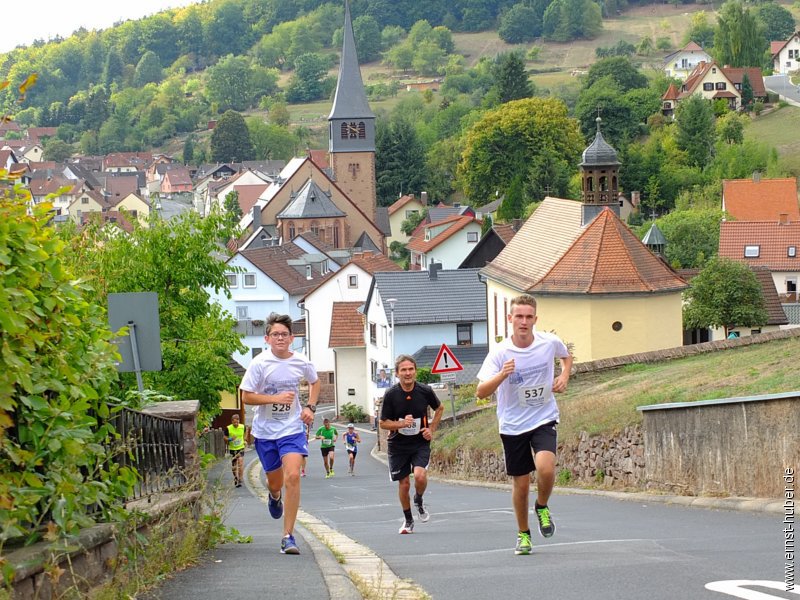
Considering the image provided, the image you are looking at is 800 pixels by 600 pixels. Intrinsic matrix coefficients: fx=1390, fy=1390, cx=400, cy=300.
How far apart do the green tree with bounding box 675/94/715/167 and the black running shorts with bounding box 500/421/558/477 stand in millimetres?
101090

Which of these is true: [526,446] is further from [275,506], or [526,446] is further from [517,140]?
[517,140]

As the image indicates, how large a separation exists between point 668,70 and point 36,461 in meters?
195

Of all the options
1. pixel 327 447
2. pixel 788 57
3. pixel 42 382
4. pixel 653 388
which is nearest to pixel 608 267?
pixel 327 447

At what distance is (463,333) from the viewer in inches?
2378

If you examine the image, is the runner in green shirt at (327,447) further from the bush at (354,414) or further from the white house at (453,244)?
the white house at (453,244)

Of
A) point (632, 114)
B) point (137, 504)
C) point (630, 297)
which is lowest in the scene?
point (137, 504)

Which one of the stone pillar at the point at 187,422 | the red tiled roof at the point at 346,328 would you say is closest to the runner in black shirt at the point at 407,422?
the stone pillar at the point at 187,422

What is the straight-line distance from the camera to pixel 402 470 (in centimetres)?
1259

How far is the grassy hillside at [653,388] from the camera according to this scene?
60.1 ft

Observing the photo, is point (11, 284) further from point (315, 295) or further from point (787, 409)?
point (315, 295)

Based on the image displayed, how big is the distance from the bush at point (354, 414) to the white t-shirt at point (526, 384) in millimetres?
53502

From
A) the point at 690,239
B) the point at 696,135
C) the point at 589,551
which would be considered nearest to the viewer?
the point at 589,551

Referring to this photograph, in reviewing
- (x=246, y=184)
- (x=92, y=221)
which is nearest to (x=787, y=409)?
(x=92, y=221)

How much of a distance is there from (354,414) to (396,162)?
7186cm
